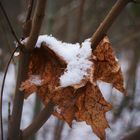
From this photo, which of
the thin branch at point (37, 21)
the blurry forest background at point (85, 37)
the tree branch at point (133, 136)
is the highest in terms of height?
the blurry forest background at point (85, 37)

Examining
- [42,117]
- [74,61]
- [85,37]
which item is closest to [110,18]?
[74,61]

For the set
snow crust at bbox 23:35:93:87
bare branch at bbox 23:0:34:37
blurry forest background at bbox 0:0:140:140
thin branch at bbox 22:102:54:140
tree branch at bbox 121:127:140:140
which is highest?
blurry forest background at bbox 0:0:140:140

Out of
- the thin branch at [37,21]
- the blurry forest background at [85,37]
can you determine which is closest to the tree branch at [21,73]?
the thin branch at [37,21]

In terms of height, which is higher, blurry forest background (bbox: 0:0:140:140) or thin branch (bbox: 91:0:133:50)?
blurry forest background (bbox: 0:0:140:140)

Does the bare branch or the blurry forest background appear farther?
the blurry forest background

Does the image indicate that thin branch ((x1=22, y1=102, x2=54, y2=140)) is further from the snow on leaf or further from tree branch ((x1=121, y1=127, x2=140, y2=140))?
tree branch ((x1=121, y1=127, x2=140, y2=140))

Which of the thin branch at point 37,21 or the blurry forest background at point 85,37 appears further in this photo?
the blurry forest background at point 85,37

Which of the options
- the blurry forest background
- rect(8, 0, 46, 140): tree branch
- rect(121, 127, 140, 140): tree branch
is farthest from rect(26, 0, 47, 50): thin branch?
the blurry forest background

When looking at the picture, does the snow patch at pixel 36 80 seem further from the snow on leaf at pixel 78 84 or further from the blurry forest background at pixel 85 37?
the blurry forest background at pixel 85 37

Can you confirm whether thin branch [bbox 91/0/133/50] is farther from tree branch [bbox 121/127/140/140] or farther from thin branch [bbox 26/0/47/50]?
tree branch [bbox 121/127/140/140]
